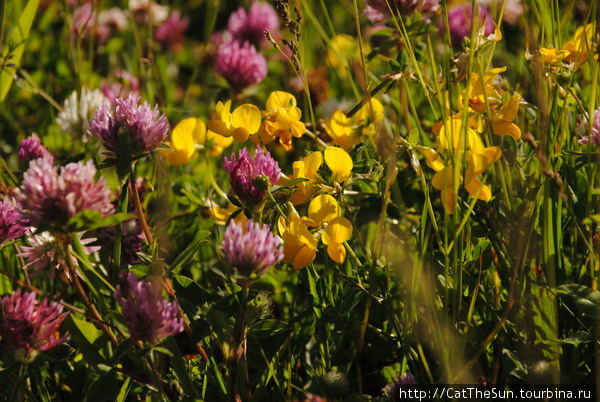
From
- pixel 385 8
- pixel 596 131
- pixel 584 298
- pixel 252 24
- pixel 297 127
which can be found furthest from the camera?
pixel 252 24

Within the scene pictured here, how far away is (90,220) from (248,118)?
14.6 inches

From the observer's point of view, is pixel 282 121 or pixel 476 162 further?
Result: pixel 282 121

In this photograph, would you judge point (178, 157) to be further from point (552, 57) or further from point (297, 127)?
point (552, 57)

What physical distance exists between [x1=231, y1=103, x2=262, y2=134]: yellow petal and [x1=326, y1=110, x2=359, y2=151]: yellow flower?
25cm

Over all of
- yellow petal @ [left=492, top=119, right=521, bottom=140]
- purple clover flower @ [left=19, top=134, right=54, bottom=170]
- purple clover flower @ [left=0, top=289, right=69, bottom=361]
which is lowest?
purple clover flower @ [left=0, top=289, right=69, bottom=361]

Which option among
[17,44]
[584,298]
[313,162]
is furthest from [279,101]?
[17,44]

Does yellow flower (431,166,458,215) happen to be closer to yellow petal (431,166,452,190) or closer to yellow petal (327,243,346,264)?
yellow petal (431,166,452,190)

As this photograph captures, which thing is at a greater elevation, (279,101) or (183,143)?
(279,101)

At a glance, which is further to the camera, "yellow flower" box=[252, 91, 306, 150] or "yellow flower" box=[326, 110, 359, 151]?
"yellow flower" box=[326, 110, 359, 151]

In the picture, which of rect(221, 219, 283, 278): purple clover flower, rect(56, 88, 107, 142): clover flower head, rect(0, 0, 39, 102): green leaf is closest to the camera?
rect(221, 219, 283, 278): purple clover flower

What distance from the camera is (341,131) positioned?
4.68 ft

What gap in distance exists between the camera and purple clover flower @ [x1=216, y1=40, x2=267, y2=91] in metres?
2.10

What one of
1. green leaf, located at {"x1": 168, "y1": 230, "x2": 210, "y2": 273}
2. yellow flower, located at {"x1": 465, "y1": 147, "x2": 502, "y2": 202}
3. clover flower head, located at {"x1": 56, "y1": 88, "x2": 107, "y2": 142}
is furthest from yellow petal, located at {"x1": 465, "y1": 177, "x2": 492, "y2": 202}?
clover flower head, located at {"x1": 56, "y1": 88, "x2": 107, "y2": 142}

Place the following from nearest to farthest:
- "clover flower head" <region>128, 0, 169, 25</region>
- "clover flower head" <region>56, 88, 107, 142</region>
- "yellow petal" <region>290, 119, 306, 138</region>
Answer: "yellow petal" <region>290, 119, 306, 138</region>, "clover flower head" <region>56, 88, 107, 142</region>, "clover flower head" <region>128, 0, 169, 25</region>
